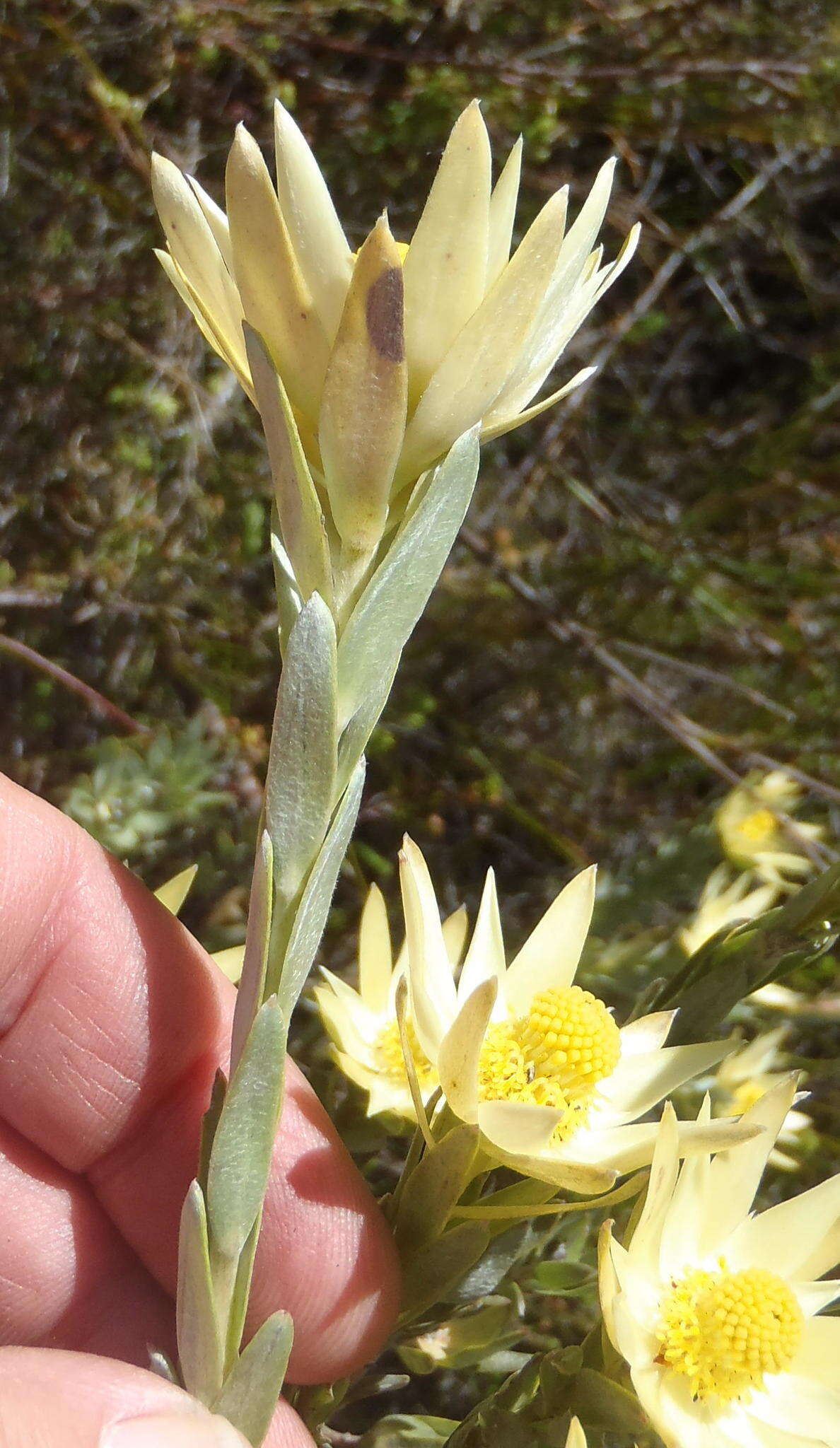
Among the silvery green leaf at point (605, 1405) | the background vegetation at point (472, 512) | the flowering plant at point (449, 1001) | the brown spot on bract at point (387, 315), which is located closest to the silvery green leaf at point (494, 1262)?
the flowering plant at point (449, 1001)

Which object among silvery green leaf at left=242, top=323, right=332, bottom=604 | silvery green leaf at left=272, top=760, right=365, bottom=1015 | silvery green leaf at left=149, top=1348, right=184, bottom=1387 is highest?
silvery green leaf at left=242, top=323, right=332, bottom=604

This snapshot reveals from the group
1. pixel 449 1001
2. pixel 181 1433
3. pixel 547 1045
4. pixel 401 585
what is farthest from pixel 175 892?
pixel 401 585

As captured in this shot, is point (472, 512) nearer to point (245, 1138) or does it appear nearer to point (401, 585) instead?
point (401, 585)

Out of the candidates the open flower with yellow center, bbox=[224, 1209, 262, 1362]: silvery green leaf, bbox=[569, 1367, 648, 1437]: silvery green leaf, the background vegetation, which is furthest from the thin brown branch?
bbox=[569, 1367, 648, 1437]: silvery green leaf

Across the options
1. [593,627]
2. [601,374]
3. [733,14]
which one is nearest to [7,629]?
[593,627]

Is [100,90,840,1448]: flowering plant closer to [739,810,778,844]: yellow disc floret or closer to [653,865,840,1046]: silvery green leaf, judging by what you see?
[653,865,840,1046]: silvery green leaf

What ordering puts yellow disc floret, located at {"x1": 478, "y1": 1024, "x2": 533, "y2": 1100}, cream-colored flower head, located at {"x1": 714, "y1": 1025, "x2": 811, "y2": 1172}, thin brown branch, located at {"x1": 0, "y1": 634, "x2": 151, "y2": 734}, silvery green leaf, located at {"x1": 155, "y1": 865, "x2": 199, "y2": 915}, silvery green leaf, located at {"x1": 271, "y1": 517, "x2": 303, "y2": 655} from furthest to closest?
thin brown branch, located at {"x1": 0, "y1": 634, "x2": 151, "y2": 734}, cream-colored flower head, located at {"x1": 714, "y1": 1025, "x2": 811, "y2": 1172}, silvery green leaf, located at {"x1": 155, "y1": 865, "x2": 199, "y2": 915}, yellow disc floret, located at {"x1": 478, "y1": 1024, "x2": 533, "y2": 1100}, silvery green leaf, located at {"x1": 271, "y1": 517, "x2": 303, "y2": 655}
